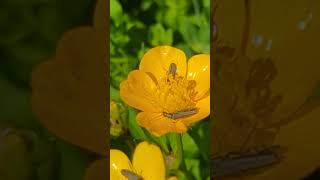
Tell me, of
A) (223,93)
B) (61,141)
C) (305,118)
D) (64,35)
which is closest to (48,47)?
(64,35)

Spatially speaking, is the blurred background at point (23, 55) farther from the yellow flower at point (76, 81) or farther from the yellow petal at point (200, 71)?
the yellow petal at point (200, 71)

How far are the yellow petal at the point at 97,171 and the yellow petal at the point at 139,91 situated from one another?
10 centimetres

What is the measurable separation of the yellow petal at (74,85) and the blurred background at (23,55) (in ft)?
0.04

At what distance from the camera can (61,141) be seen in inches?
32.4

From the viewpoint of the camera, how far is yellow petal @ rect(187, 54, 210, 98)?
817 millimetres

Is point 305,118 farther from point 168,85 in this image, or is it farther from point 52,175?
point 52,175

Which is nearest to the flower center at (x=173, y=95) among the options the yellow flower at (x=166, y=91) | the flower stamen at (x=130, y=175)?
the yellow flower at (x=166, y=91)

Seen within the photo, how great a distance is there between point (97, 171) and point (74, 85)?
14 cm

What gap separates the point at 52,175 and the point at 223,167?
0.26 m

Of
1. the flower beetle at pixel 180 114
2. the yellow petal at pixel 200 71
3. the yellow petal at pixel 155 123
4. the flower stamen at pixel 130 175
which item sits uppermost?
the yellow petal at pixel 200 71

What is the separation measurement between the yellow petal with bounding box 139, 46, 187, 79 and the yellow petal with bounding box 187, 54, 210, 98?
0.04 feet

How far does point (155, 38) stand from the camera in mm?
807

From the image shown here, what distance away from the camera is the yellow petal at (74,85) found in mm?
806

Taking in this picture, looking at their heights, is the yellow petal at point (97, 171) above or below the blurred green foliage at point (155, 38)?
below
